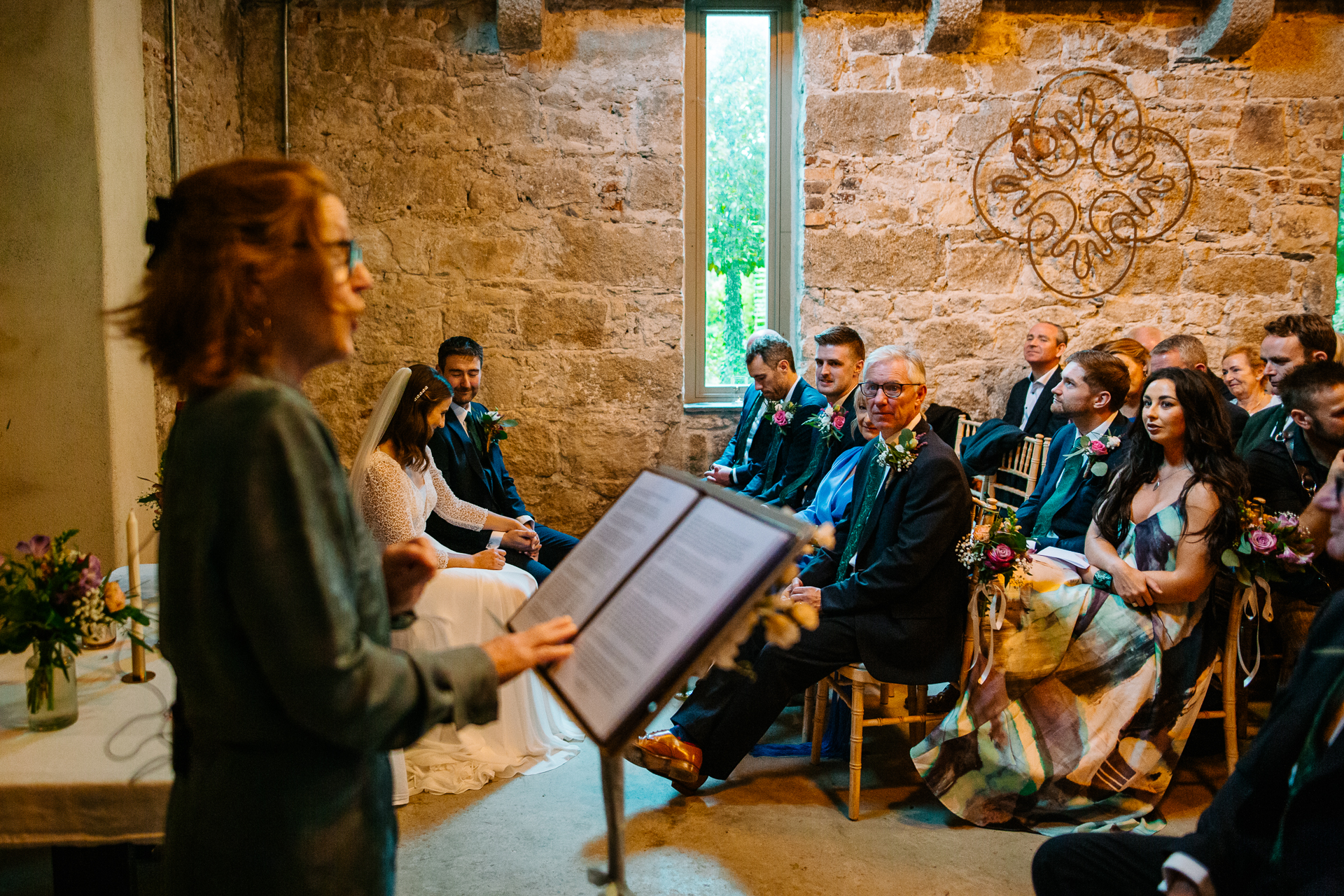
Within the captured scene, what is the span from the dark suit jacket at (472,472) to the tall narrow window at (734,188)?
1522mm

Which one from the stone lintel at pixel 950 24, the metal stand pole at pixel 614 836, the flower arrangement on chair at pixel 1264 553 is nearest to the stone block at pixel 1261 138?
the stone lintel at pixel 950 24

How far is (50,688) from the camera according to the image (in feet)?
6.63

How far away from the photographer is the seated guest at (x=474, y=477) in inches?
170

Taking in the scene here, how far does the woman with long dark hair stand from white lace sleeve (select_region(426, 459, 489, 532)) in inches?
120

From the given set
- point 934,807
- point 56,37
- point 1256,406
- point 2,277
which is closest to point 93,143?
point 56,37

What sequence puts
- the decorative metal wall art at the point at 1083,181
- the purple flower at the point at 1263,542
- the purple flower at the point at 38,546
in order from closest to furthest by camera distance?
the purple flower at the point at 38,546 → the purple flower at the point at 1263,542 → the decorative metal wall art at the point at 1083,181

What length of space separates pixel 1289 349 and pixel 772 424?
2571 mm

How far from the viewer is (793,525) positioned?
1.25 metres

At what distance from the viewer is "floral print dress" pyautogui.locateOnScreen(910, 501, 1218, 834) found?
121 inches

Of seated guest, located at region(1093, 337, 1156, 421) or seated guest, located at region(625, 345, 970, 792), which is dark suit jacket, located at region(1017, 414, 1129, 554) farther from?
seated guest, located at region(625, 345, 970, 792)

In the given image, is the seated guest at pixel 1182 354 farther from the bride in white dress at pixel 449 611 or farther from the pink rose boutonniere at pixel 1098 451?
the bride in white dress at pixel 449 611

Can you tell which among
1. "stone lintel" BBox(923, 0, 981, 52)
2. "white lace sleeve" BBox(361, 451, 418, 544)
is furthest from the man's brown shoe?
"stone lintel" BBox(923, 0, 981, 52)

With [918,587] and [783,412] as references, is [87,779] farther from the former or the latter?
[783,412]

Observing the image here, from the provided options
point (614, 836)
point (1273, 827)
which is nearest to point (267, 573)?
point (614, 836)
